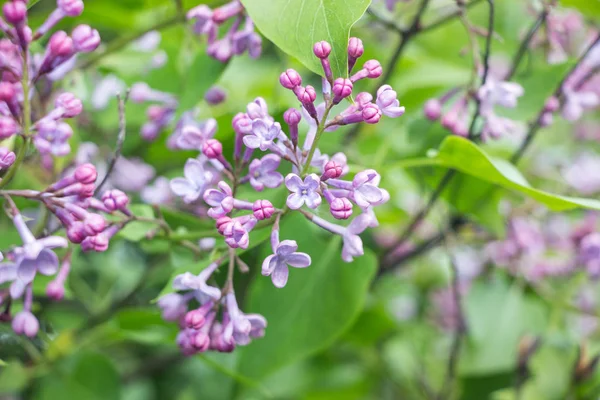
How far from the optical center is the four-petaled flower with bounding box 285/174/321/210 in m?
0.58

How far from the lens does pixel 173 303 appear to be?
0.72 meters

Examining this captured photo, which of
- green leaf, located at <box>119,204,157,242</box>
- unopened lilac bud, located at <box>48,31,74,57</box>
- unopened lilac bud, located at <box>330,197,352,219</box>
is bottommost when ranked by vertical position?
green leaf, located at <box>119,204,157,242</box>

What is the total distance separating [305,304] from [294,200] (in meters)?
0.36

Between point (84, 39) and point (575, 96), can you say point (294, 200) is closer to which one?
point (84, 39)

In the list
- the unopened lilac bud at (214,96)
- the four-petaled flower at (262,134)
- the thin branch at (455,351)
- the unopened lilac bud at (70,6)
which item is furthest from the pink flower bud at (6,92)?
the thin branch at (455,351)

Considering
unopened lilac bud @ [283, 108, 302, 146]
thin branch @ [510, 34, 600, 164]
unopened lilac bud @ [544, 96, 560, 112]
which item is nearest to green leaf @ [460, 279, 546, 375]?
thin branch @ [510, 34, 600, 164]

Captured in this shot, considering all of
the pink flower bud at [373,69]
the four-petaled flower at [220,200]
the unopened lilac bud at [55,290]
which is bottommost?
the unopened lilac bud at [55,290]

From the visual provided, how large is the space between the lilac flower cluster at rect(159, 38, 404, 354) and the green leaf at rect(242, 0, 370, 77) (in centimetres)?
1

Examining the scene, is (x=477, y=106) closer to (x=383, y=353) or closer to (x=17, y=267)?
(x=17, y=267)

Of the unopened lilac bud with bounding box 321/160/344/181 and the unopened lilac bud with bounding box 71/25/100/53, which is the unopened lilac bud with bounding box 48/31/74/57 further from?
the unopened lilac bud with bounding box 321/160/344/181

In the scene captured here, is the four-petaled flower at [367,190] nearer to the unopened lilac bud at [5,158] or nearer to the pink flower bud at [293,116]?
the pink flower bud at [293,116]

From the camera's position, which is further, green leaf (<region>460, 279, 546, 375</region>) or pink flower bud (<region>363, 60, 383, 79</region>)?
green leaf (<region>460, 279, 546, 375</region>)

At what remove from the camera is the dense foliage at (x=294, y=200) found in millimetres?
620

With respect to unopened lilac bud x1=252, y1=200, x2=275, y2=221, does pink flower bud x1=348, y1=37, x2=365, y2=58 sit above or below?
above
